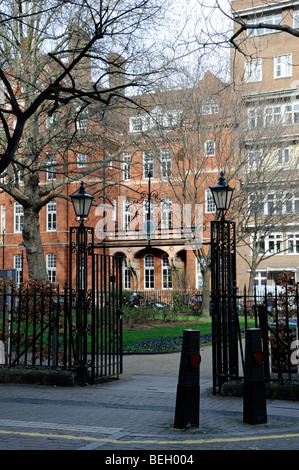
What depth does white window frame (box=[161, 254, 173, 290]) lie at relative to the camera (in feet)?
155

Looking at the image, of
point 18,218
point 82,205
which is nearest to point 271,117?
point 82,205

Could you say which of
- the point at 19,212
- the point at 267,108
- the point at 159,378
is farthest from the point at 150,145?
the point at 19,212

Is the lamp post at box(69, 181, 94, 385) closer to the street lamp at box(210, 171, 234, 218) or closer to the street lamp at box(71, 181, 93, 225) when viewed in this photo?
the street lamp at box(71, 181, 93, 225)

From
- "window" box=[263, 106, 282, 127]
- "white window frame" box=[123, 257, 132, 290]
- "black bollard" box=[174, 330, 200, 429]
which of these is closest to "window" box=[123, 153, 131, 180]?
"window" box=[263, 106, 282, 127]

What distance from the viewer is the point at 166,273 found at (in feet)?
156

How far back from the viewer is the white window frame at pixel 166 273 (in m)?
47.2

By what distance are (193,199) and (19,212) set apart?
27641mm

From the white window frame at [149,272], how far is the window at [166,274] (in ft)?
3.32

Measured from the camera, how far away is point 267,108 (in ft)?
94.8

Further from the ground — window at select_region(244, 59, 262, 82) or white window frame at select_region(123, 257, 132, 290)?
window at select_region(244, 59, 262, 82)

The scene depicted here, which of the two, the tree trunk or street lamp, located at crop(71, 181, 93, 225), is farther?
the tree trunk

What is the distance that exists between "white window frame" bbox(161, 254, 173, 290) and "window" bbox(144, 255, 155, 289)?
98cm

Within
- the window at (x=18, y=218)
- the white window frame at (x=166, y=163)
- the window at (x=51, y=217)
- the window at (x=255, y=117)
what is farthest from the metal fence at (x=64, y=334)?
the window at (x=18, y=218)

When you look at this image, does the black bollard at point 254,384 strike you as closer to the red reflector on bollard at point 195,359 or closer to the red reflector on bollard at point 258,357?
the red reflector on bollard at point 258,357
